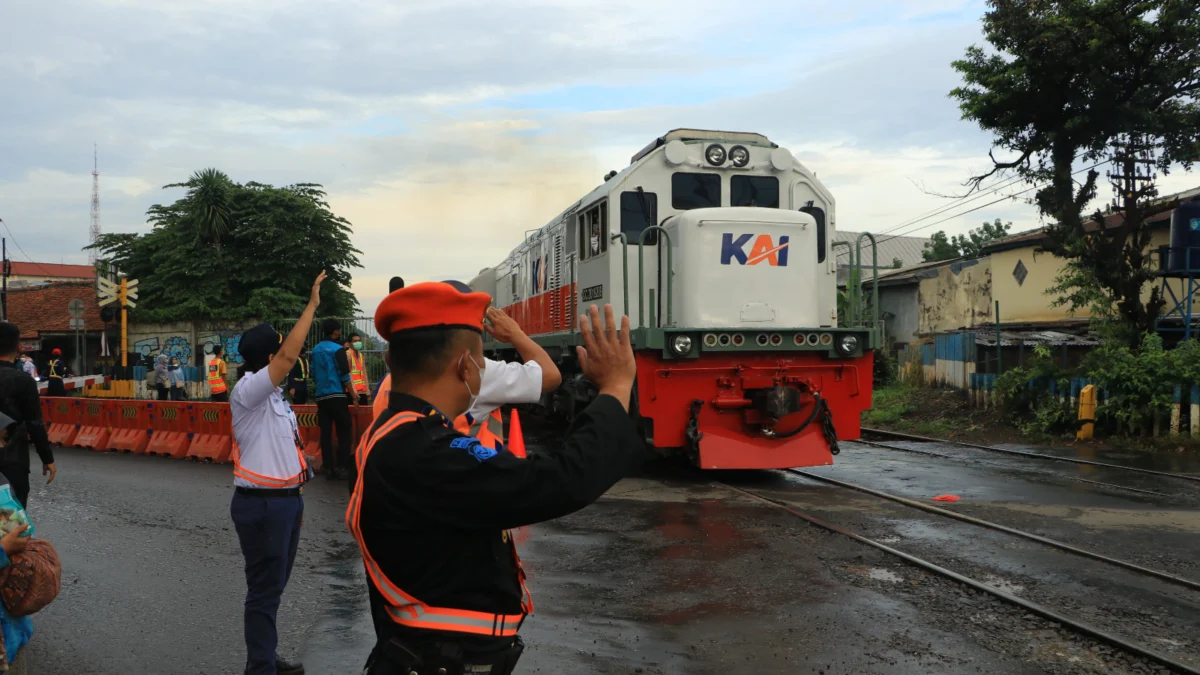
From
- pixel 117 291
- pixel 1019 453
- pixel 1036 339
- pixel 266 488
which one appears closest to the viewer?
pixel 266 488

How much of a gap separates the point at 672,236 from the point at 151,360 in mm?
24874

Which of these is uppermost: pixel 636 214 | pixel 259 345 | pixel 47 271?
pixel 47 271

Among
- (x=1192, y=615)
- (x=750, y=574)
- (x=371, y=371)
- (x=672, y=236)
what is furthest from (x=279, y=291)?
(x=1192, y=615)

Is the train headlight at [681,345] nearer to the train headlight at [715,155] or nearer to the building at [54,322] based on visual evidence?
the train headlight at [715,155]

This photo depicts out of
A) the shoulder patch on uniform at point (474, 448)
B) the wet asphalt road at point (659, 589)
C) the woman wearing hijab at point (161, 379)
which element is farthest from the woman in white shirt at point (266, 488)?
the woman wearing hijab at point (161, 379)

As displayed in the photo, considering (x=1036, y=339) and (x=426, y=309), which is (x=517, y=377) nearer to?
(x=426, y=309)

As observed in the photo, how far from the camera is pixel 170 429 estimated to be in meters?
14.6

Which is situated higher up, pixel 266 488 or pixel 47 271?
pixel 47 271

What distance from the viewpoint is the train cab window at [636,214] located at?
1069 cm

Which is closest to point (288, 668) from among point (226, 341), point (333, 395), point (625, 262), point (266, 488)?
point (266, 488)

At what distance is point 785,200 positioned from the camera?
11.0 metres

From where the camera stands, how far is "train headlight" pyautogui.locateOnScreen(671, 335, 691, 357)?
31.1 feet

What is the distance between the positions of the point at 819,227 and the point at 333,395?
606cm

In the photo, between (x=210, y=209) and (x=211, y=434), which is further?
(x=210, y=209)
